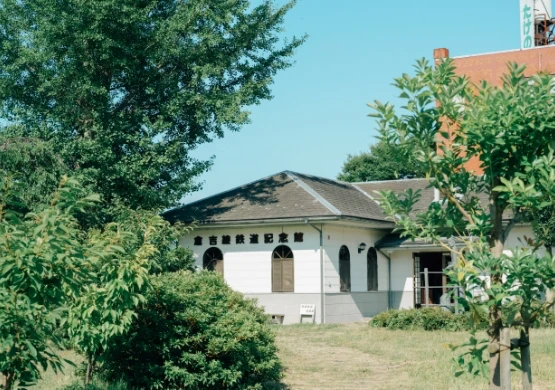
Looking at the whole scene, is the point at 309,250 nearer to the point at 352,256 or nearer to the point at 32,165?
the point at 352,256

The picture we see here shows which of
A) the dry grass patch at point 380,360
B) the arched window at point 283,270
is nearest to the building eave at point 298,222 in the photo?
the arched window at point 283,270

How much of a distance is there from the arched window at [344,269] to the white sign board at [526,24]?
16.9 metres

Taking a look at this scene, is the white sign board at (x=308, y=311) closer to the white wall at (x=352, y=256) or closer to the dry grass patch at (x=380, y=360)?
the white wall at (x=352, y=256)

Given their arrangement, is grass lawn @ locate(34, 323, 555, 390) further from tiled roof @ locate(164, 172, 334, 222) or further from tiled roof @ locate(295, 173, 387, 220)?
tiled roof @ locate(295, 173, 387, 220)

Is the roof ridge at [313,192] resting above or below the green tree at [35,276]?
above

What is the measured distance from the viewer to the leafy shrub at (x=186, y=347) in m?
10.1

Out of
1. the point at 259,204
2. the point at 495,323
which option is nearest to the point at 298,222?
the point at 259,204

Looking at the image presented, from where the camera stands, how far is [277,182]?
91.3 feet

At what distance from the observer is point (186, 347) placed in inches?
409

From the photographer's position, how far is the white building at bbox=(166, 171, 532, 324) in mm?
24297

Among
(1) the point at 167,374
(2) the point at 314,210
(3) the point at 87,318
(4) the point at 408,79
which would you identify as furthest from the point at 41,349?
(2) the point at 314,210

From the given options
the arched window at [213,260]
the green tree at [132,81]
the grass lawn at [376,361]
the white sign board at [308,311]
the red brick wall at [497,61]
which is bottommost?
the grass lawn at [376,361]

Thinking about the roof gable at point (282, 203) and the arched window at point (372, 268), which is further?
the arched window at point (372, 268)

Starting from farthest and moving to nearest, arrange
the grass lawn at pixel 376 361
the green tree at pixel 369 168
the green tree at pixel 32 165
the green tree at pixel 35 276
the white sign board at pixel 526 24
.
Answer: the green tree at pixel 369 168 → the white sign board at pixel 526 24 → the green tree at pixel 32 165 → the grass lawn at pixel 376 361 → the green tree at pixel 35 276
